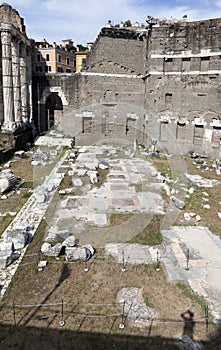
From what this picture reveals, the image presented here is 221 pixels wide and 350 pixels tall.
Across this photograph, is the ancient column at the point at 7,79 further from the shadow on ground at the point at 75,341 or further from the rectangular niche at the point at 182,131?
the shadow on ground at the point at 75,341

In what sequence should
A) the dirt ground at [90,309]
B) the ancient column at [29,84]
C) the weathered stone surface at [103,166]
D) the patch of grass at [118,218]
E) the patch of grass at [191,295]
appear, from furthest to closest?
the ancient column at [29,84] → the weathered stone surface at [103,166] → the patch of grass at [118,218] → the patch of grass at [191,295] → the dirt ground at [90,309]

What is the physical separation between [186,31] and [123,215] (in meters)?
14.3

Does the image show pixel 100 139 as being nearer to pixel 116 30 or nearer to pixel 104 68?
pixel 104 68

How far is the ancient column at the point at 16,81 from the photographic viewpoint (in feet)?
64.6

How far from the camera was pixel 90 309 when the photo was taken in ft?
17.6

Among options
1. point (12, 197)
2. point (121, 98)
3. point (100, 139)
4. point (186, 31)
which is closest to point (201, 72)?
point (186, 31)

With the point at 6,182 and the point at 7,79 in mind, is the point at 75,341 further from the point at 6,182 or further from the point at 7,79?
the point at 7,79

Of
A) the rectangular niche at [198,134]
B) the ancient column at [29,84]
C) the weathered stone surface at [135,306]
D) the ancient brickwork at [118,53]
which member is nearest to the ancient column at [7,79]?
the ancient column at [29,84]

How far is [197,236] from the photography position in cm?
822

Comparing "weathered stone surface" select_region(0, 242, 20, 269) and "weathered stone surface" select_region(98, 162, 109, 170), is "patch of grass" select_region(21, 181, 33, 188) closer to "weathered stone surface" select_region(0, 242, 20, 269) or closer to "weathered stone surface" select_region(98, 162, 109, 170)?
"weathered stone surface" select_region(98, 162, 109, 170)

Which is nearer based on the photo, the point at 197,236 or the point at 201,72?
the point at 197,236

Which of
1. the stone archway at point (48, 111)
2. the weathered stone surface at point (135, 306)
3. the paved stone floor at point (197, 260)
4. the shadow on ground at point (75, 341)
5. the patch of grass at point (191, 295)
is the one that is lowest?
the shadow on ground at point (75, 341)

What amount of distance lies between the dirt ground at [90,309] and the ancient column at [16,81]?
1529 centimetres

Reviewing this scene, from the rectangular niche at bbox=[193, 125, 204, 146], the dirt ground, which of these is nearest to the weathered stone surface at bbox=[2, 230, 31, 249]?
the dirt ground
